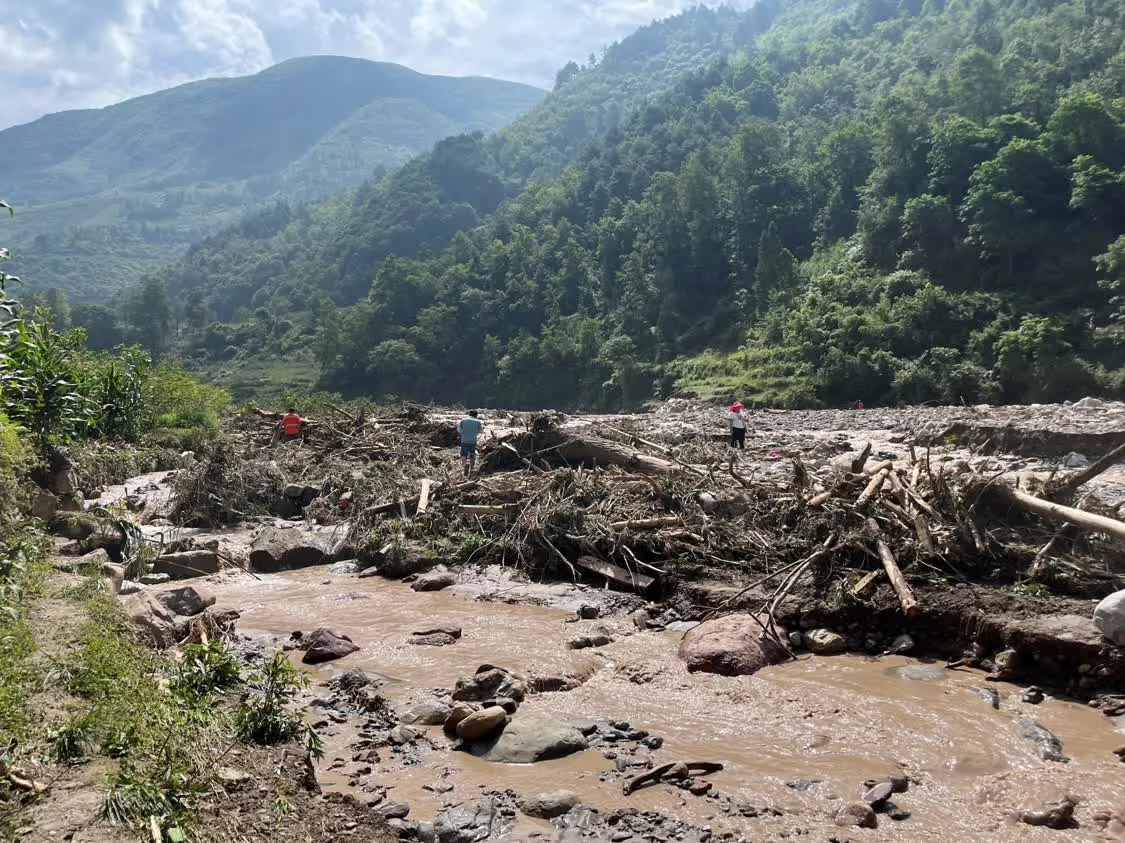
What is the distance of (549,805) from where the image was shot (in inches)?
225

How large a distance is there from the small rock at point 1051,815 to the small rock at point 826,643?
9.92ft

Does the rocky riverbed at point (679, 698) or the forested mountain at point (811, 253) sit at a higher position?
the forested mountain at point (811, 253)

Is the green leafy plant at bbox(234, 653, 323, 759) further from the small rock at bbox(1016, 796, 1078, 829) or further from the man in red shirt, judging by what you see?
the man in red shirt

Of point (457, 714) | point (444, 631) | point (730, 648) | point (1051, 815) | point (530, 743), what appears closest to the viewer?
point (1051, 815)

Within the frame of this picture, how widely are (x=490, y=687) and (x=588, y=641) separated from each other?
1.75 meters

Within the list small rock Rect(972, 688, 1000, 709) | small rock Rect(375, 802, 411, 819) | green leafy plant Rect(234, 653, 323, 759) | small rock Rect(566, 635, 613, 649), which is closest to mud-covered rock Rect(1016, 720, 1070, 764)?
small rock Rect(972, 688, 1000, 709)

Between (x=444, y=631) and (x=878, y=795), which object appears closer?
(x=878, y=795)

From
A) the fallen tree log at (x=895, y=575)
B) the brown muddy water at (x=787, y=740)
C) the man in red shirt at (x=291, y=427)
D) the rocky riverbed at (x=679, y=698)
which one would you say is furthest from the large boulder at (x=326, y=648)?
the man in red shirt at (x=291, y=427)

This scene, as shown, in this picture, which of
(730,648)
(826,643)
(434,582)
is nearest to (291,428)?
(434,582)

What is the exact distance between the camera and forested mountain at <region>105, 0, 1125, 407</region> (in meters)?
41.6

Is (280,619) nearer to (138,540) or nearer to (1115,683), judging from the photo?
(138,540)

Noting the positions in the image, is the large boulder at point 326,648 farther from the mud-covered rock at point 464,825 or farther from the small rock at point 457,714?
the mud-covered rock at point 464,825

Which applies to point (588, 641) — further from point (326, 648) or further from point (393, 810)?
point (393, 810)

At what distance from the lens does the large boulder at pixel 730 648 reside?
8.11 meters
